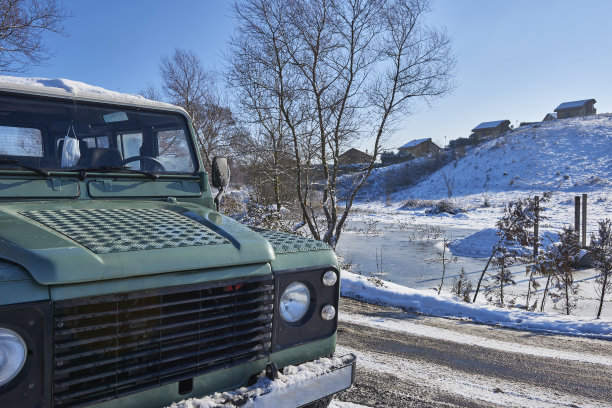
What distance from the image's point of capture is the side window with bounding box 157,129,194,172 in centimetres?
338

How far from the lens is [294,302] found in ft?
8.32

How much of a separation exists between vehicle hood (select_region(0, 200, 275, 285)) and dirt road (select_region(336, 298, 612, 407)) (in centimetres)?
178

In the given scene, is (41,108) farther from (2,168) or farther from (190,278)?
(190,278)

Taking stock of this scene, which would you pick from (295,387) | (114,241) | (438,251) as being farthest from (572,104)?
(114,241)

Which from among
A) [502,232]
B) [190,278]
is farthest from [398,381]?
[502,232]

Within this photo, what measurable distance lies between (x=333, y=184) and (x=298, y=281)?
781 centimetres

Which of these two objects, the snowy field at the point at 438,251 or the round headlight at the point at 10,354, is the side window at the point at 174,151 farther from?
the snowy field at the point at 438,251

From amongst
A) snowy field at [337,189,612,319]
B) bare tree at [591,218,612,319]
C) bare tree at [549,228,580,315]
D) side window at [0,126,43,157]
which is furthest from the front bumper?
bare tree at [549,228,580,315]

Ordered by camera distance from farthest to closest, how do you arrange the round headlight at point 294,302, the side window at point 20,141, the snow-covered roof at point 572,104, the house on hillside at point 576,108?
1. the snow-covered roof at point 572,104
2. the house on hillside at point 576,108
3. the side window at point 20,141
4. the round headlight at point 294,302

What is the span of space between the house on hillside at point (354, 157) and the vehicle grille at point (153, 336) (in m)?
7.95

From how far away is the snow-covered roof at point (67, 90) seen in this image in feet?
9.49

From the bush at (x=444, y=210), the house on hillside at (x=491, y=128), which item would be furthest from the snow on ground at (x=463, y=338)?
the house on hillside at (x=491, y=128)

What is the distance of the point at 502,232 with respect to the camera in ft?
29.4

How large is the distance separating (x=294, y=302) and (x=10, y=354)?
137 cm
